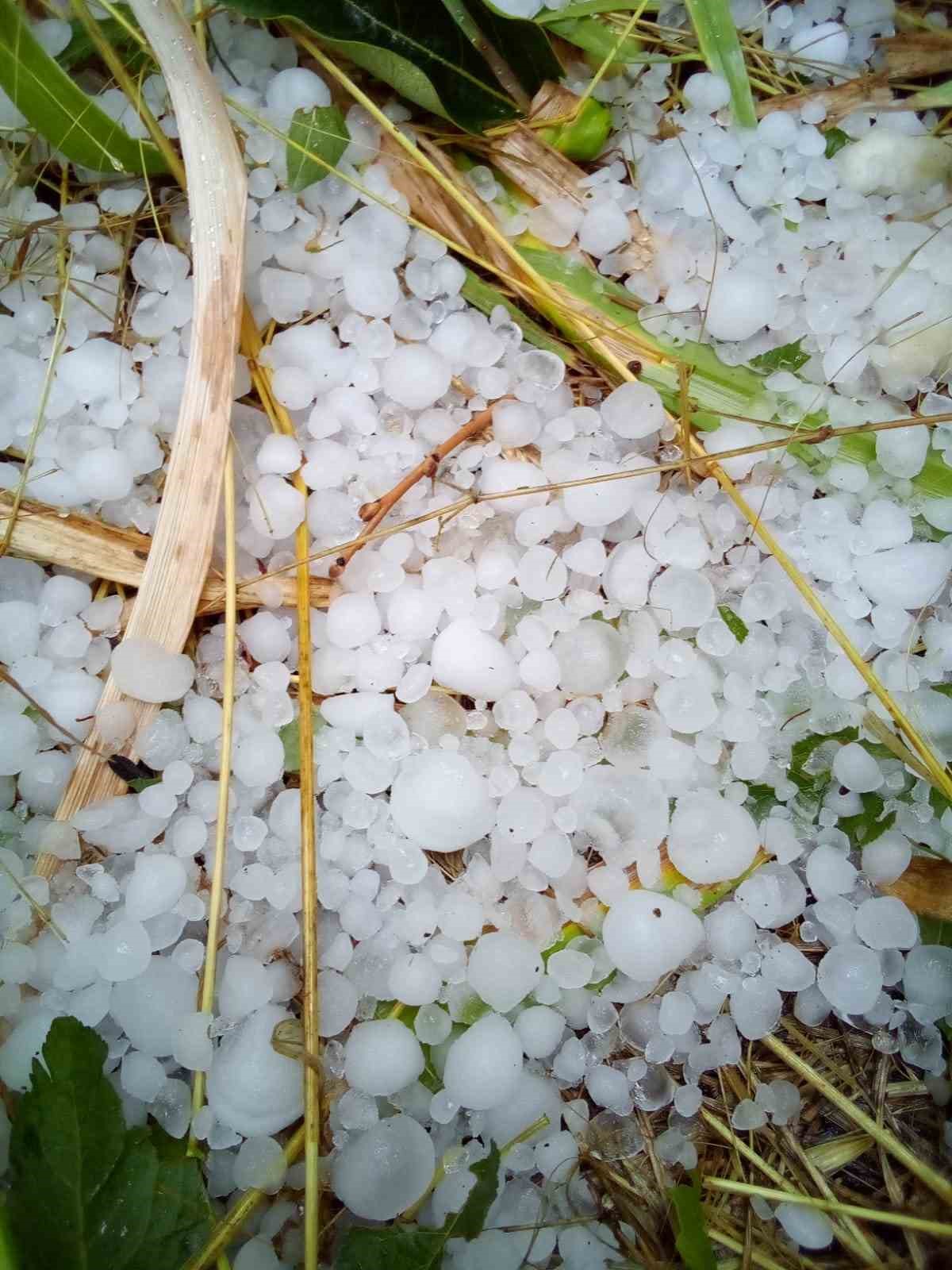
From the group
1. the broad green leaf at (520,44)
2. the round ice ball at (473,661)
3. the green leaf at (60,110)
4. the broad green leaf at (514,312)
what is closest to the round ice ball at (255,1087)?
the round ice ball at (473,661)

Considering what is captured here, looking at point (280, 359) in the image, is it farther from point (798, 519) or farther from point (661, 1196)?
point (661, 1196)

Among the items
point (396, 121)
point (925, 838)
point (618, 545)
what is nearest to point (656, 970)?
point (925, 838)

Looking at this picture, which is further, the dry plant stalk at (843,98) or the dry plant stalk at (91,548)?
the dry plant stalk at (843,98)

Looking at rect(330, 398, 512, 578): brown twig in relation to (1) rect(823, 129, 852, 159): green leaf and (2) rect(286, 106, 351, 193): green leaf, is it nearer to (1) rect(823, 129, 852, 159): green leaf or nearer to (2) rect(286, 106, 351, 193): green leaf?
(2) rect(286, 106, 351, 193): green leaf

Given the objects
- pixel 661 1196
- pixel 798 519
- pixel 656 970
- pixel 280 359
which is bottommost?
pixel 661 1196

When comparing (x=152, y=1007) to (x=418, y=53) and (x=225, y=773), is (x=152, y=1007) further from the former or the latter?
(x=418, y=53)

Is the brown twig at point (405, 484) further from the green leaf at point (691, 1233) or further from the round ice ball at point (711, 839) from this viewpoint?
the green leaf at point (691, 1233)

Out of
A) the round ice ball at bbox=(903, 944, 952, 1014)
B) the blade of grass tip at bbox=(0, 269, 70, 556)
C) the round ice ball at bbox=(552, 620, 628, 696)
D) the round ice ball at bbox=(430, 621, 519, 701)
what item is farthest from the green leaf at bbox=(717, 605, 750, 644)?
the blade of grass tip at bbox=(0, 269, 70, 556)
